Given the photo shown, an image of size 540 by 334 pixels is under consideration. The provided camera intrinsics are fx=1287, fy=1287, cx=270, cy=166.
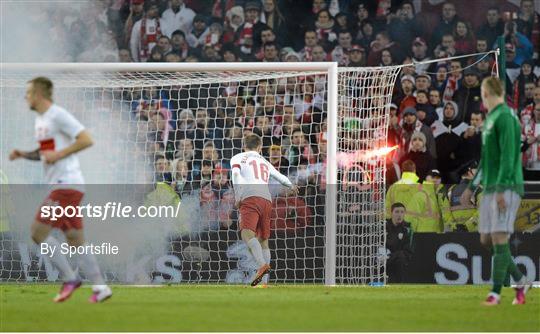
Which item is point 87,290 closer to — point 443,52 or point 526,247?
point 526,247

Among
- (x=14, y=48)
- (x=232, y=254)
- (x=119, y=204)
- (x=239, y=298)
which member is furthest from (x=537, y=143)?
(x=14, y=48)

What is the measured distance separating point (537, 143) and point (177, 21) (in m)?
6.14

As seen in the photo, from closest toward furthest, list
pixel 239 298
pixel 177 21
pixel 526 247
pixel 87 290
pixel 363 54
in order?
pixel 239 298 → pixel 87 290 → pixel 526 247 → pixel 363 54 → pixel 177 21

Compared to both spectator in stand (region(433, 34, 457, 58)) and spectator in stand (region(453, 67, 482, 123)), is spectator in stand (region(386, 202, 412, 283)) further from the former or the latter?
spectator in stand (region(433, 34, 457, 58))

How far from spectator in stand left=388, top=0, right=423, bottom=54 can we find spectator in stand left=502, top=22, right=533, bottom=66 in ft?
4.34

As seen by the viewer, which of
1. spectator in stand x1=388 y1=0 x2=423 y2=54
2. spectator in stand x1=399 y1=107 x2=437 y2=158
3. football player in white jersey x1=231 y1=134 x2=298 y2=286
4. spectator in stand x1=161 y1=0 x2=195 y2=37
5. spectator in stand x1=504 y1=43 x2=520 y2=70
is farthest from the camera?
spectator in stand x1=161 y1=0 x2=195 y2=37

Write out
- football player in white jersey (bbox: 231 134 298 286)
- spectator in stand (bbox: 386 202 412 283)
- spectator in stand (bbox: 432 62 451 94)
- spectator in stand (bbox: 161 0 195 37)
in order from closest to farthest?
football player in white jersey (bbox: 231 134 298 286), spectator in stand (bbox: 386 202 412 283), spectator in stand (bbox: 432 62 451 94), spectator in stand (bbox: 161 0 195 37)

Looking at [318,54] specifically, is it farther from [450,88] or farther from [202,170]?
[202,170]

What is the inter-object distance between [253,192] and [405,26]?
19.2 ft

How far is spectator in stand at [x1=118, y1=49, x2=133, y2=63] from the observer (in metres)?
20.1

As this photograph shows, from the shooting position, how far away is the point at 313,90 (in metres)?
18.1

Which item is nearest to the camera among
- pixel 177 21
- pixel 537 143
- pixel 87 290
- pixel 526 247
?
pixel 87 290

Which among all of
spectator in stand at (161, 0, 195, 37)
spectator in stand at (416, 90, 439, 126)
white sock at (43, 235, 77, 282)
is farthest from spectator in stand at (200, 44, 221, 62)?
white sock at (43, 235, 77, 282)

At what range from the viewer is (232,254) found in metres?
16.1
